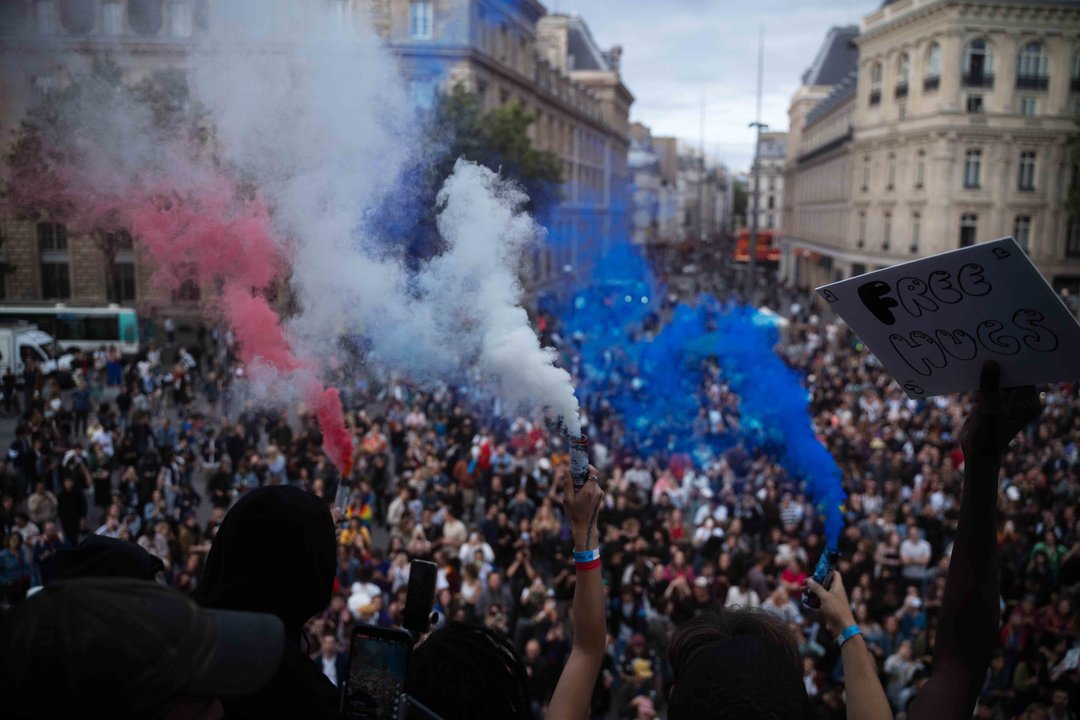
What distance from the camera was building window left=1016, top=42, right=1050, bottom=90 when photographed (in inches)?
1485

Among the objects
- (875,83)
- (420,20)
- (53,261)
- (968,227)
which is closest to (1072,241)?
(968,227)

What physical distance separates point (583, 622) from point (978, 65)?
43228 mm

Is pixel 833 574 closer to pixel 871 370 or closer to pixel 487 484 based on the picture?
pixel 487 484

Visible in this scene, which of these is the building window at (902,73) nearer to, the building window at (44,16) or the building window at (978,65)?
the building window at (978,65)

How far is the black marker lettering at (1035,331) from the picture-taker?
7.17 feet

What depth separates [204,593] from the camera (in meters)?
2.27

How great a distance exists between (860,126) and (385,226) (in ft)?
154

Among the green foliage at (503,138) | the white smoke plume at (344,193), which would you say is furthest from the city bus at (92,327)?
the white smoke plume at (344,193)

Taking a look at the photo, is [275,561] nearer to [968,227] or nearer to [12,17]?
[12,17]

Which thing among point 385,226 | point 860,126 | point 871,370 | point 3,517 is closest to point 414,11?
point 385,226

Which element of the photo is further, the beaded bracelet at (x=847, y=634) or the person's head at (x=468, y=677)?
the beaded bracelet at (x=847, y=634)

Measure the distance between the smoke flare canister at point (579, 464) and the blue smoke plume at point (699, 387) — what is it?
5306 millimetres

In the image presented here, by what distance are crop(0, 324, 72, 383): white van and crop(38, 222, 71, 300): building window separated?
21.0 ft

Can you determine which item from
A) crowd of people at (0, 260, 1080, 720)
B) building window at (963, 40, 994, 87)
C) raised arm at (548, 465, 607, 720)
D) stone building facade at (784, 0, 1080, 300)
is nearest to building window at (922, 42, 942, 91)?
stone building facade at (784, 0, 1080, 300)
